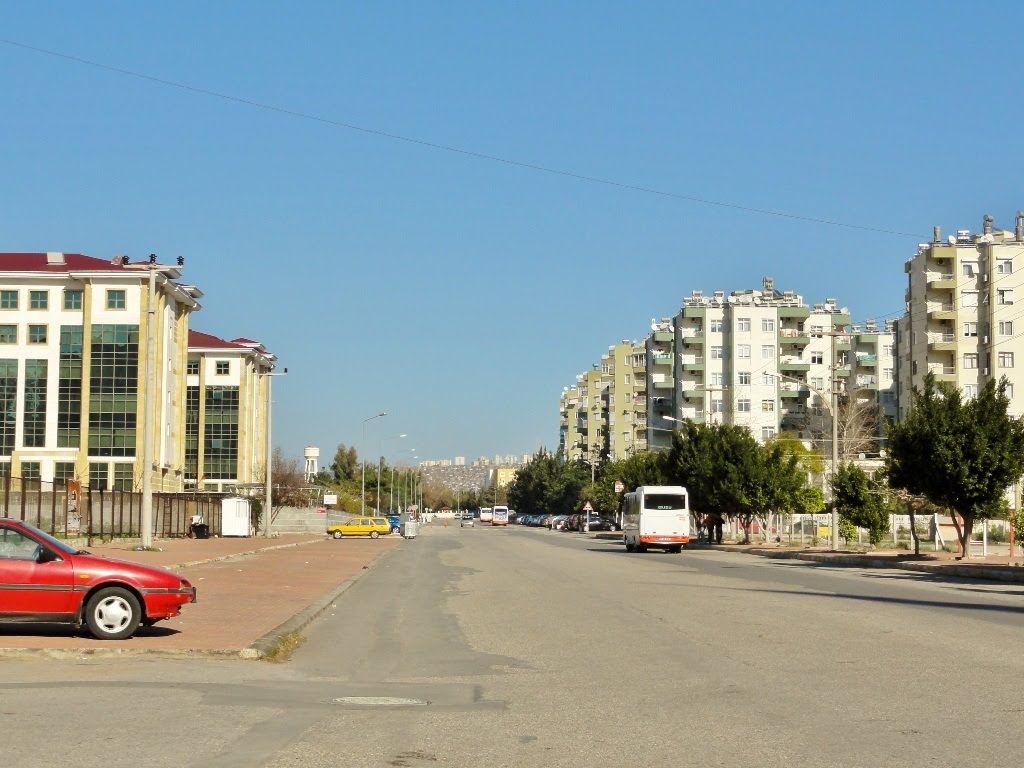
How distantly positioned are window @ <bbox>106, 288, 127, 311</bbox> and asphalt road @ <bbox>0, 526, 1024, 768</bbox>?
66.5m

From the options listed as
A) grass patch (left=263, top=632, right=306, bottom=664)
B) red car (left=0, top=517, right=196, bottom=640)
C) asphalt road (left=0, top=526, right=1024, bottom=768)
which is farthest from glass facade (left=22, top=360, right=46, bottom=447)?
red car (left=0, top=517, right=196, bottom=640)

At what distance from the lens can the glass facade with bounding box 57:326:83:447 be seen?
82.8 metres

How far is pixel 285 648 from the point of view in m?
14.6

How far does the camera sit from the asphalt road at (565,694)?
825 centimetres

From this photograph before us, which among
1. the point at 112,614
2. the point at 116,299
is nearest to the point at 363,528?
the point at 116,299

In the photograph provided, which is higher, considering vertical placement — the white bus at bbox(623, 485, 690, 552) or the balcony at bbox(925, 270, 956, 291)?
the balcony at bbox(925, 270, 956, 291)

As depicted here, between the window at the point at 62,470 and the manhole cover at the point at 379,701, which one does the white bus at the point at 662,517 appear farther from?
the window at the point at 62,470

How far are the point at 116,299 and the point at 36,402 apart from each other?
8.75 metres

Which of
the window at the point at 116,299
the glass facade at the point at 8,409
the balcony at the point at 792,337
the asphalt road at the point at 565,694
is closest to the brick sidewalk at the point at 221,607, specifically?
the asphalt road at the point at 565,694

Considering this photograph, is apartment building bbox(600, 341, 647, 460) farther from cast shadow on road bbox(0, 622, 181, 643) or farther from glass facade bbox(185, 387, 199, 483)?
cast shadow on road bbox(0, 622, 181, 643)

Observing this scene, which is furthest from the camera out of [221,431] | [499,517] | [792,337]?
[499,517]

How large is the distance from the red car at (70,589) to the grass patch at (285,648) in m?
1.40

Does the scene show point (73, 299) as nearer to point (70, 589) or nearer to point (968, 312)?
point (968, 312)

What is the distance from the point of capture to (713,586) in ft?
90.7
